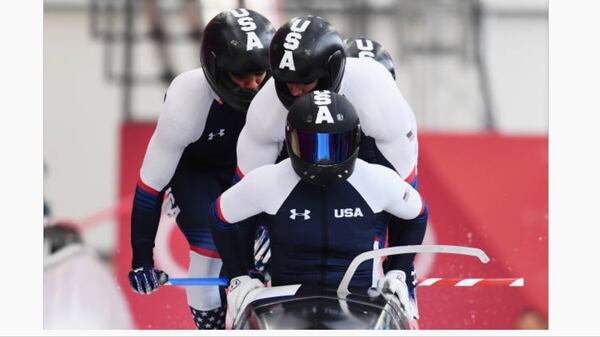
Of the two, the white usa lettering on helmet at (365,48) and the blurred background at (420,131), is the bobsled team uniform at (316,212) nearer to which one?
the white usa lettering on helmet at (365,48)

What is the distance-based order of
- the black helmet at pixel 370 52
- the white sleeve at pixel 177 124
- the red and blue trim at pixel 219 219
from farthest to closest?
the black helmet at pixel 370 52 → the white sleeve at pixel 177 124 → the red and blue trim at pixel 219 219

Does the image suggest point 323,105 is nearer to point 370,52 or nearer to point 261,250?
point 261,250

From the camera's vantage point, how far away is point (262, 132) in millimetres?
4164

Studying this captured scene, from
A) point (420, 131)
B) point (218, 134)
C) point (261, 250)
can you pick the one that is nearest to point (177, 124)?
point (218, 134)

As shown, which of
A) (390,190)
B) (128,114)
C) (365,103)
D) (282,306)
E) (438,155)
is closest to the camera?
(282,306)

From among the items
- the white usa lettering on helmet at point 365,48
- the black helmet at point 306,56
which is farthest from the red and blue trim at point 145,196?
the white usa lettering on helmet at point 365,48

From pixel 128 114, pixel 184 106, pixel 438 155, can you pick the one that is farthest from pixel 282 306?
pixel 128 114

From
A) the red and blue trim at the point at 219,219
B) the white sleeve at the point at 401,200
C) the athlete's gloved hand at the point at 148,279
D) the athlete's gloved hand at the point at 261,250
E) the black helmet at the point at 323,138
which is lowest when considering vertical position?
the athlete's gloved hand at the point at 148,279

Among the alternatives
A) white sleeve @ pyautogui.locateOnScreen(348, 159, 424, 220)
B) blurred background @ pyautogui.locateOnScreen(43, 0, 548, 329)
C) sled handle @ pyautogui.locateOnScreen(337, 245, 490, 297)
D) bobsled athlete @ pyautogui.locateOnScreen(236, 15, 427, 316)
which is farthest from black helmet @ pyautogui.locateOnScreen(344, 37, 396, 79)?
blurred background @ pyautogui.locateOnScreen(43, 0, 548, 329)

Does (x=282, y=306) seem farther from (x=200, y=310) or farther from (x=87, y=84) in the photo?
(x=87, y=84)

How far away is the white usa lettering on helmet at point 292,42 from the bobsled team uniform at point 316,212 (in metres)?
0.31

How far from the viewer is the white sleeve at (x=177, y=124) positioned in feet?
14.6

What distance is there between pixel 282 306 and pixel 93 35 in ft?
15.1

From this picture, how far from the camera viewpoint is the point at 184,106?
4441 mm
